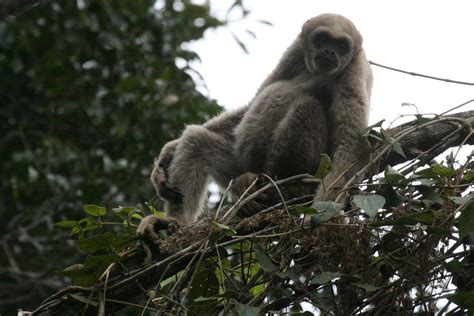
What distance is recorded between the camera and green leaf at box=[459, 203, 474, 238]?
137 inches

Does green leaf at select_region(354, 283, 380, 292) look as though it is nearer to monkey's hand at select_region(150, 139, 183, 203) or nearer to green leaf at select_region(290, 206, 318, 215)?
green leaf at select_region(290, 206, 318, 215)

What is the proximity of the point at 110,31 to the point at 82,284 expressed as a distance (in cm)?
520

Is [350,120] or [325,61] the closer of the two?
[350,120]

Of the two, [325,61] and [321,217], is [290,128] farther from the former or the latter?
[321,217]

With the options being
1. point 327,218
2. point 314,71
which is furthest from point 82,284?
point 314,71

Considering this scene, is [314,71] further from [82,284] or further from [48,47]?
[48,47]

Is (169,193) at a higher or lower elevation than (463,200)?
higher

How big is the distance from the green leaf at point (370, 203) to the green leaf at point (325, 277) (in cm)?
31

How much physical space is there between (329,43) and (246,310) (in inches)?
112

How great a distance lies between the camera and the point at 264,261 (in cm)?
375

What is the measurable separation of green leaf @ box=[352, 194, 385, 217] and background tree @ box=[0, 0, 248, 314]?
5007 millimetres

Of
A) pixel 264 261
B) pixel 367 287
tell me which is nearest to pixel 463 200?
pixel 367 287

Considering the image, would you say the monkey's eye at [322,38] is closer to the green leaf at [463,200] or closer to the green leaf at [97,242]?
the green leaf at [97,242]

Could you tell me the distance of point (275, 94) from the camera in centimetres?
571
